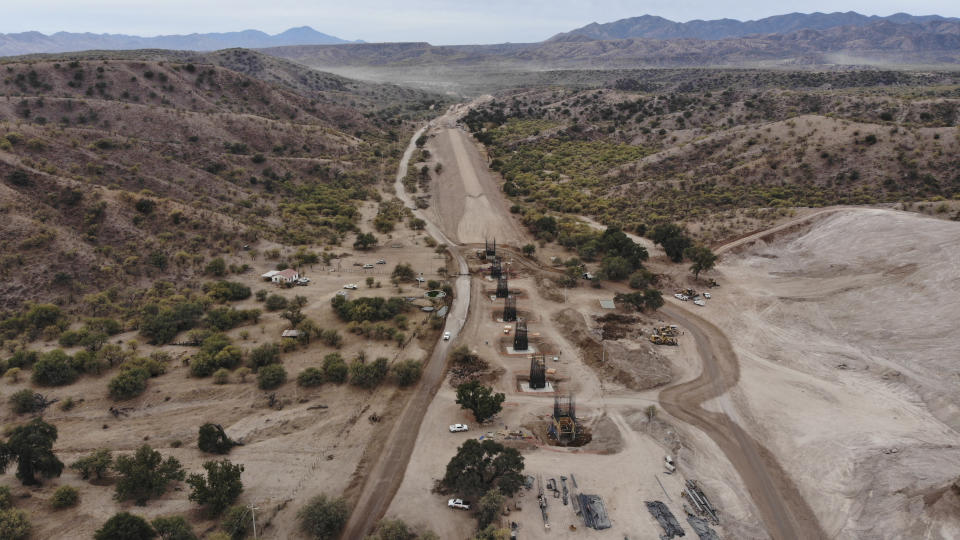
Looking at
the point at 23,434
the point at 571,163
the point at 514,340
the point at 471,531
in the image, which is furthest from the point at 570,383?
the point at 571,163

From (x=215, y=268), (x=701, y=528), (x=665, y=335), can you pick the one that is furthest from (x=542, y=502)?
(x=215, y=268)

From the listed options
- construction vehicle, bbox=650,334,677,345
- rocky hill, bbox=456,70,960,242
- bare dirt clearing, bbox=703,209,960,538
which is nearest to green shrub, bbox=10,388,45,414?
construction vehicle, bbox=650,334,677,345

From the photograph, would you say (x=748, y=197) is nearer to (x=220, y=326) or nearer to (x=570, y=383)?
(x=570, y=383)

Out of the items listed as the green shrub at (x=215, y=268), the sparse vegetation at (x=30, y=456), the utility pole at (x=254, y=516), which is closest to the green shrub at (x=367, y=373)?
the utility pole at (x=254, y=516)

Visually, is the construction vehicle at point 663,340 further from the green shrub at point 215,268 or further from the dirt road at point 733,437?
the green shrub at point 215,268

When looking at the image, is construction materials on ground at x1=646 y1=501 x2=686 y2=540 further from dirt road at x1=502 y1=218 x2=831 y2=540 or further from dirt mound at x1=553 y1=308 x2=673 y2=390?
dirt mound at x1=553 y1=308 x2=673 y2=390

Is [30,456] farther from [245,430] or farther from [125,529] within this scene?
[245,430]

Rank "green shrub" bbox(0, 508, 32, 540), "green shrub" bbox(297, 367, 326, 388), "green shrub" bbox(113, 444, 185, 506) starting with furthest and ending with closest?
1. "green shrub" bbox(297, 367, 326, 388)
2. "green shrub" bbox(113, 444, 185, 506)
3. "green shrub" bbox(0, 508, 32, 540)
